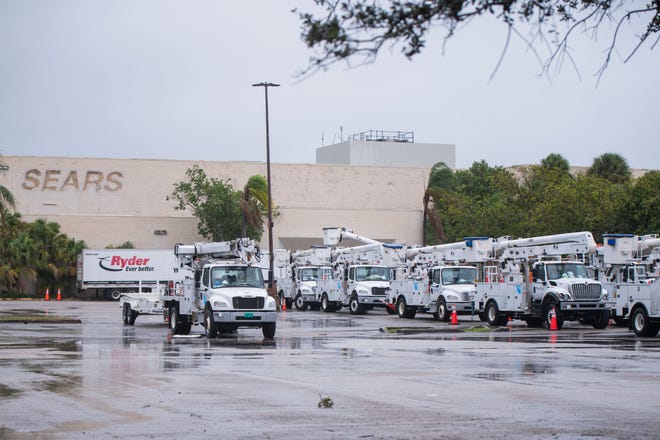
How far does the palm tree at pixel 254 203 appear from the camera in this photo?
227 ft

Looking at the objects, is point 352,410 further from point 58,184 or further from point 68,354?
point 58,184

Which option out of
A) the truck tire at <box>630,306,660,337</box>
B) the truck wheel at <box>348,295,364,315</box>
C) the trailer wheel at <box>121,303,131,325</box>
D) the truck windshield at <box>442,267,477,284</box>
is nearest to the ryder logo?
the truck wheel at <box>348,295,364,315</box>

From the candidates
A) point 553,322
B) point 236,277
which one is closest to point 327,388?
point 236,277

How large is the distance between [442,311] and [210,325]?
14845mm

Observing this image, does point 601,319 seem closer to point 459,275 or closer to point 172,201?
point 459,275

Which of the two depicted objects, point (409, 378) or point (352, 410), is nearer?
point (352, 410)

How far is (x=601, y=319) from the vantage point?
3531 centimetres

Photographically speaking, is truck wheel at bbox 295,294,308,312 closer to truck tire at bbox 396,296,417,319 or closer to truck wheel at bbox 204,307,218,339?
truck tire at bbox 396,296,417,319

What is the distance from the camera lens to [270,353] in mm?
23422

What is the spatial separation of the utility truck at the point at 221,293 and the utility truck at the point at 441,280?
40.8ft

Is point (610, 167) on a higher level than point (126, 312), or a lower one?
higher

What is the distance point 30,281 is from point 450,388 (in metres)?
62.4

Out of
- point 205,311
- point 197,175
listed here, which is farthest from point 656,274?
point 197,175

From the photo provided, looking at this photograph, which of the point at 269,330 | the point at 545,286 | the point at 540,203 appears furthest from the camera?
the point at 540,203
